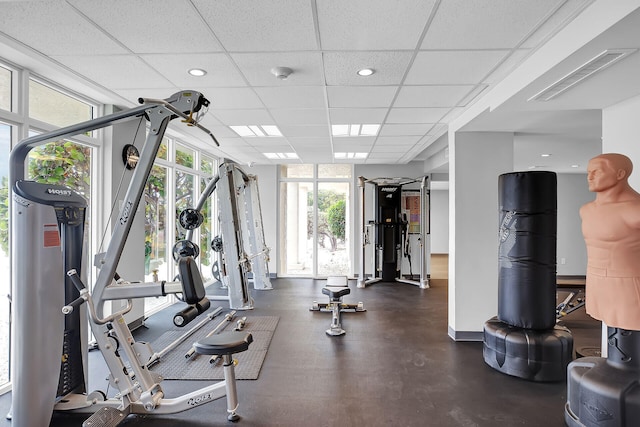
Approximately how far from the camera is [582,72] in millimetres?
2205

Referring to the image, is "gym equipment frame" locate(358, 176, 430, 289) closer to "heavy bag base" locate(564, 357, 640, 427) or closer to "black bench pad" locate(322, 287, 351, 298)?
"black bench pad" locate(322, 287, 351, 298)

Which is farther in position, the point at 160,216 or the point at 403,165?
the point at 403,165

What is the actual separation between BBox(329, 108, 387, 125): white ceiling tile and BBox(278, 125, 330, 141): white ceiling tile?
0.35m

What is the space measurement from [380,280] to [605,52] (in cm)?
604

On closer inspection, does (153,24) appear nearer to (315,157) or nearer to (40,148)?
(40,148)

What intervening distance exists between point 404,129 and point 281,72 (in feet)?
7.66

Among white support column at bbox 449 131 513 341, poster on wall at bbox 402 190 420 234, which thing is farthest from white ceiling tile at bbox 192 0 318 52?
poster on wall at bbox 402 190 420 234

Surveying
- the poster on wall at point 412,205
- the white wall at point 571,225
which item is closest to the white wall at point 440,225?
the white wall at point 571,225

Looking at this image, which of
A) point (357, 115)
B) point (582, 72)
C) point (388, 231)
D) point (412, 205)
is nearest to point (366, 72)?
point (357, 115)

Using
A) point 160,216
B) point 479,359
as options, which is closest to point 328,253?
point 160,216

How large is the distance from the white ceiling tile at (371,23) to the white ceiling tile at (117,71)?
4.87 ft

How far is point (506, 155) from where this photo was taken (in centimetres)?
385

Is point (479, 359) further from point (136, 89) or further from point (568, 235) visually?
point (568, 235)

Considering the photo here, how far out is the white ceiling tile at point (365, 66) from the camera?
2455 millimetres
